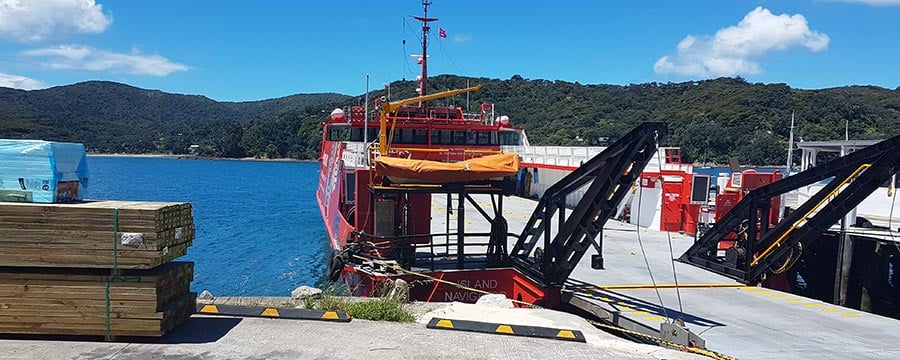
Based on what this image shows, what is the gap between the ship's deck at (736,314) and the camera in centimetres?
836

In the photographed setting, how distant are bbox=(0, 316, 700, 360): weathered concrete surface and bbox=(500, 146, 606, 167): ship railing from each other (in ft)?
65.2

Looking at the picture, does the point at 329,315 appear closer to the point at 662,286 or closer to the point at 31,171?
the point at 31,171

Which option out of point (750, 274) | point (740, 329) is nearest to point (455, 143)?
point (750, 274)

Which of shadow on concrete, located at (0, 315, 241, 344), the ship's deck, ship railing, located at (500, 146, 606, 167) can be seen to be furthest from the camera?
ship railing, located at (500, 146, 606, 167)

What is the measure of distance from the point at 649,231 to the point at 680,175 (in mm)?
2398

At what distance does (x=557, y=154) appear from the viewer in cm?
3250

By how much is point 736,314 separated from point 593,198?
3252 millimetres

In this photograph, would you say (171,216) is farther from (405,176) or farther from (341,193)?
(341,193)

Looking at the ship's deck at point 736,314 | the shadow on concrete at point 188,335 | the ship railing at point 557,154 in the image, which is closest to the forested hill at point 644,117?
the ship railing at point 557,154

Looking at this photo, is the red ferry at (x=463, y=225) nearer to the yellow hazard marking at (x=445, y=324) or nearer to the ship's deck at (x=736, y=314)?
the ship's deck at (x=736, y=314)

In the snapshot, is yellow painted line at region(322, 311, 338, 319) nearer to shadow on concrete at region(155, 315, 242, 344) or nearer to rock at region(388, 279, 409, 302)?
shadow on concrete at region(155, 315, 242, 344)

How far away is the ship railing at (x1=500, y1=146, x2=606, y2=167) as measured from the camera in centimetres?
2856

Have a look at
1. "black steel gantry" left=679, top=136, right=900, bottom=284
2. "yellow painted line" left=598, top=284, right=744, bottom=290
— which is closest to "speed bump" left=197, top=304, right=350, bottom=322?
"yellow painted line" left=598, top=284, right=744, bottom=290

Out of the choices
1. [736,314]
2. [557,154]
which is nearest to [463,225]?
[736,314]
